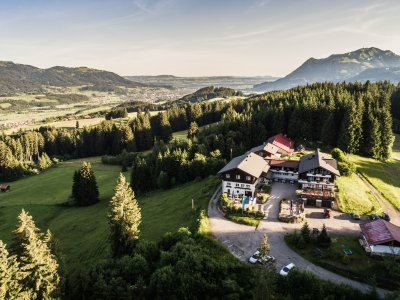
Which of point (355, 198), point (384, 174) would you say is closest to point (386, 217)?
point (355, 198)

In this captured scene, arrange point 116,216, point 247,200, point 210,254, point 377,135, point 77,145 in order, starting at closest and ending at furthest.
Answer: point 210,254 → point 116,216 → point 247,200 → point 377,135 → point 77,145

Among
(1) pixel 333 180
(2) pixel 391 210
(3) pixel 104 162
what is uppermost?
(1) pixel 333 180

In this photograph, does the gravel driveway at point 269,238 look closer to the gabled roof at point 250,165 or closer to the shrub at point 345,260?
the shrub at point 345,260

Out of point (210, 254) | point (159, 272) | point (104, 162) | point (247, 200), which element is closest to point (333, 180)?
point (247, 200)

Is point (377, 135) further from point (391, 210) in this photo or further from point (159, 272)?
point (159, 272)

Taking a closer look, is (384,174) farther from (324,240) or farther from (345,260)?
(345,260)

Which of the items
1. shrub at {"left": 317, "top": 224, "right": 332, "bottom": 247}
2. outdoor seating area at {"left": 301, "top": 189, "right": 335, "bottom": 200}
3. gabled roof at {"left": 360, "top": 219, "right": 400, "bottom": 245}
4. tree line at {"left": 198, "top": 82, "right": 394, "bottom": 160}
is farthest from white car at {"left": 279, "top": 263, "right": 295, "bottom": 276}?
tree line at {"left": 198, "top": 82, "right": 394, "bottom": 160}
